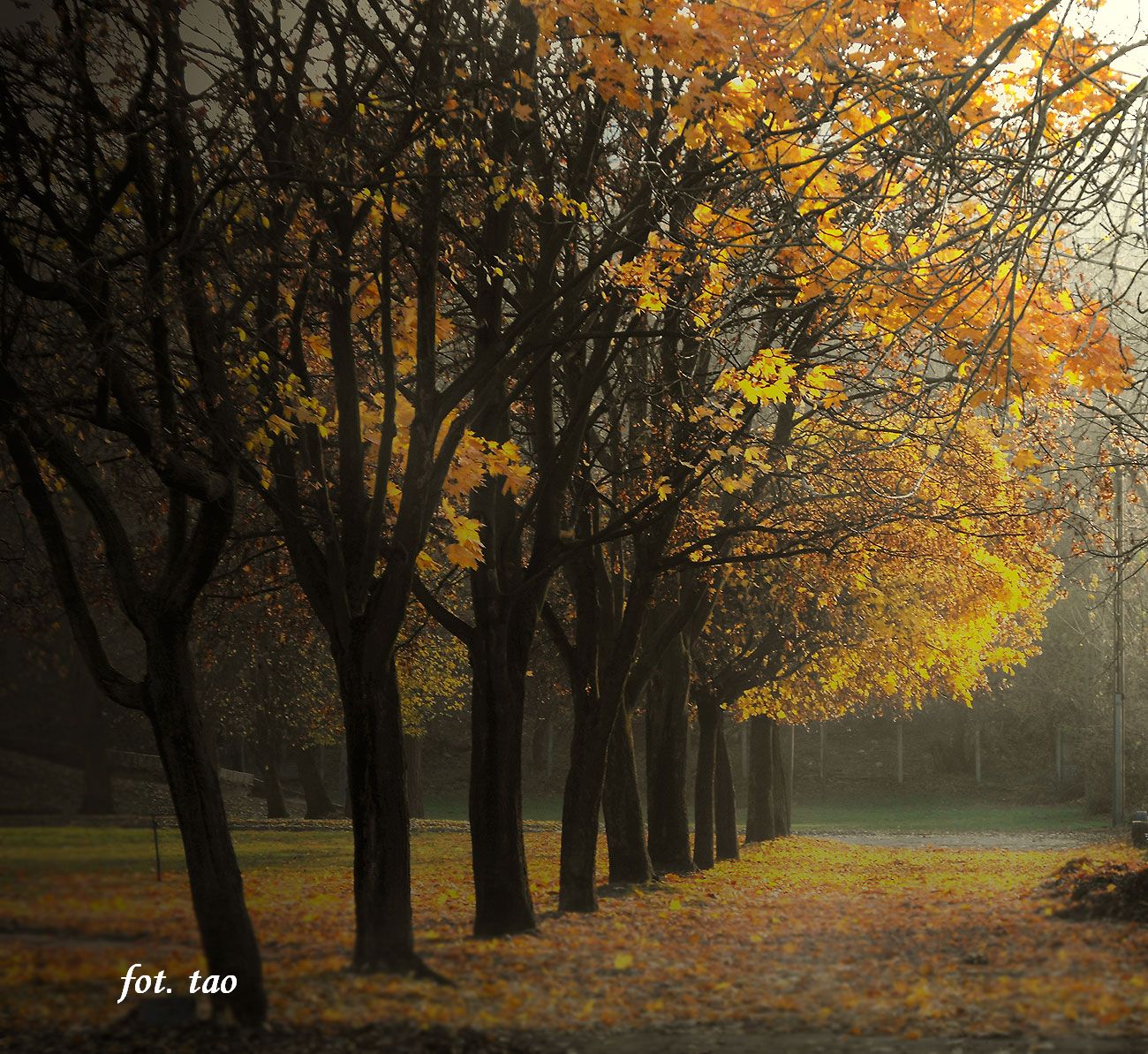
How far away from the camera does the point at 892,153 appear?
26.3 feet

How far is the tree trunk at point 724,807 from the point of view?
81.8 ft

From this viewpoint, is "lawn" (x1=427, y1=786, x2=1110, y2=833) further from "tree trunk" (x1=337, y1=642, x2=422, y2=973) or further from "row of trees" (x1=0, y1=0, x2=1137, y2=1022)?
"tree trunk" (x1=337, y1=642, x2=422, y2=973)

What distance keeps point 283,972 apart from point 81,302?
13.6 ft

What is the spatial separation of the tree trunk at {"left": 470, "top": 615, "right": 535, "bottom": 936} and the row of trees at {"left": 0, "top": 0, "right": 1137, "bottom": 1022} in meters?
0.03

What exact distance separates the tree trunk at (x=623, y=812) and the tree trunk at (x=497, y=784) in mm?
4490

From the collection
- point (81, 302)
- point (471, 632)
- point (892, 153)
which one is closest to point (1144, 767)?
point (471, 632)

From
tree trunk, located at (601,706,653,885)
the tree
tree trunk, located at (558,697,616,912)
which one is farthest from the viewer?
tree trunk, located at (601,706,653,885)

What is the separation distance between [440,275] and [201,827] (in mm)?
6236

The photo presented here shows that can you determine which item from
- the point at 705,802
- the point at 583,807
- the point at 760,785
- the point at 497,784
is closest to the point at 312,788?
the point at 760,785

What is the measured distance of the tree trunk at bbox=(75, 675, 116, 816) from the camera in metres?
7.62

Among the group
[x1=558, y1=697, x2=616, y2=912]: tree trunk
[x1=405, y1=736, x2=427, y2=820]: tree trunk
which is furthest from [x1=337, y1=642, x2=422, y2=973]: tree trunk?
[x1=405, y1=736, x2=427, y2=820]: tree trunk

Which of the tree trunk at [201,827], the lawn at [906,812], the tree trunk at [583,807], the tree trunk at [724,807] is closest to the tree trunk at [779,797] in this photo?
the tree trunk at [724,807]

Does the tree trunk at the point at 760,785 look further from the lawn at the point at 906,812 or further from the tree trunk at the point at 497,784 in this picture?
the tree trunk at the point at 497,784

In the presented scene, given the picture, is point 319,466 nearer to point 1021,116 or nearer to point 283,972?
point 283,972
